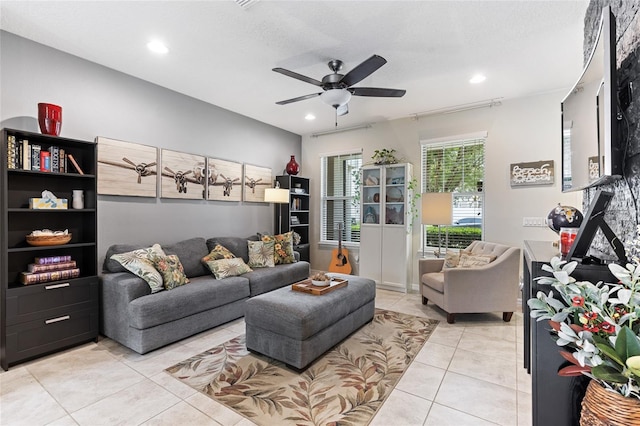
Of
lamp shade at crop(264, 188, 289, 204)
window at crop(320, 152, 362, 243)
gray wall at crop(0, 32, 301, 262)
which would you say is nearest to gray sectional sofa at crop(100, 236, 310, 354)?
gray wall at crop(0, 32, 301, 262)

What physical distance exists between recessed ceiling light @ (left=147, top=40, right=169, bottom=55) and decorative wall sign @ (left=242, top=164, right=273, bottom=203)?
2154mm

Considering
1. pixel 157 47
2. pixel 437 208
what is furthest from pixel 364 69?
pixel 437 208

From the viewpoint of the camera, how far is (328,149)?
580 cm

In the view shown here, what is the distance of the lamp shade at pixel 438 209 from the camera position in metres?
4.20

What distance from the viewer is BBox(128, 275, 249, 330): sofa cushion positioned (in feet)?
8.77

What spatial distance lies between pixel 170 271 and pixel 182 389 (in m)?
1.29

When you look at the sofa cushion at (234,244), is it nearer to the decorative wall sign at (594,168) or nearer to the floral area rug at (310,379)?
the floral area rug at (310,379)

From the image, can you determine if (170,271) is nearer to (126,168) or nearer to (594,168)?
(126,168)

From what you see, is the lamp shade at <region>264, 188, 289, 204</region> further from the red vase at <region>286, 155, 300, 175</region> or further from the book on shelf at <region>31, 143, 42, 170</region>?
the book on shelf at <region>31, 143, 42, 170</region>

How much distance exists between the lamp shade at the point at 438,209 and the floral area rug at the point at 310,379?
171cm

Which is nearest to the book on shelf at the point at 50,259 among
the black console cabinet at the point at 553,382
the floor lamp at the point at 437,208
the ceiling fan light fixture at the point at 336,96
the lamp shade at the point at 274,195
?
the lamp shade at the point at 274,195

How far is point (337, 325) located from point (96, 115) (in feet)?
10.9

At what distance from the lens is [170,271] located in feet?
10.3

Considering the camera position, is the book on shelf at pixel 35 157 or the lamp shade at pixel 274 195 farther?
the lamp shade at pixel 274 195
